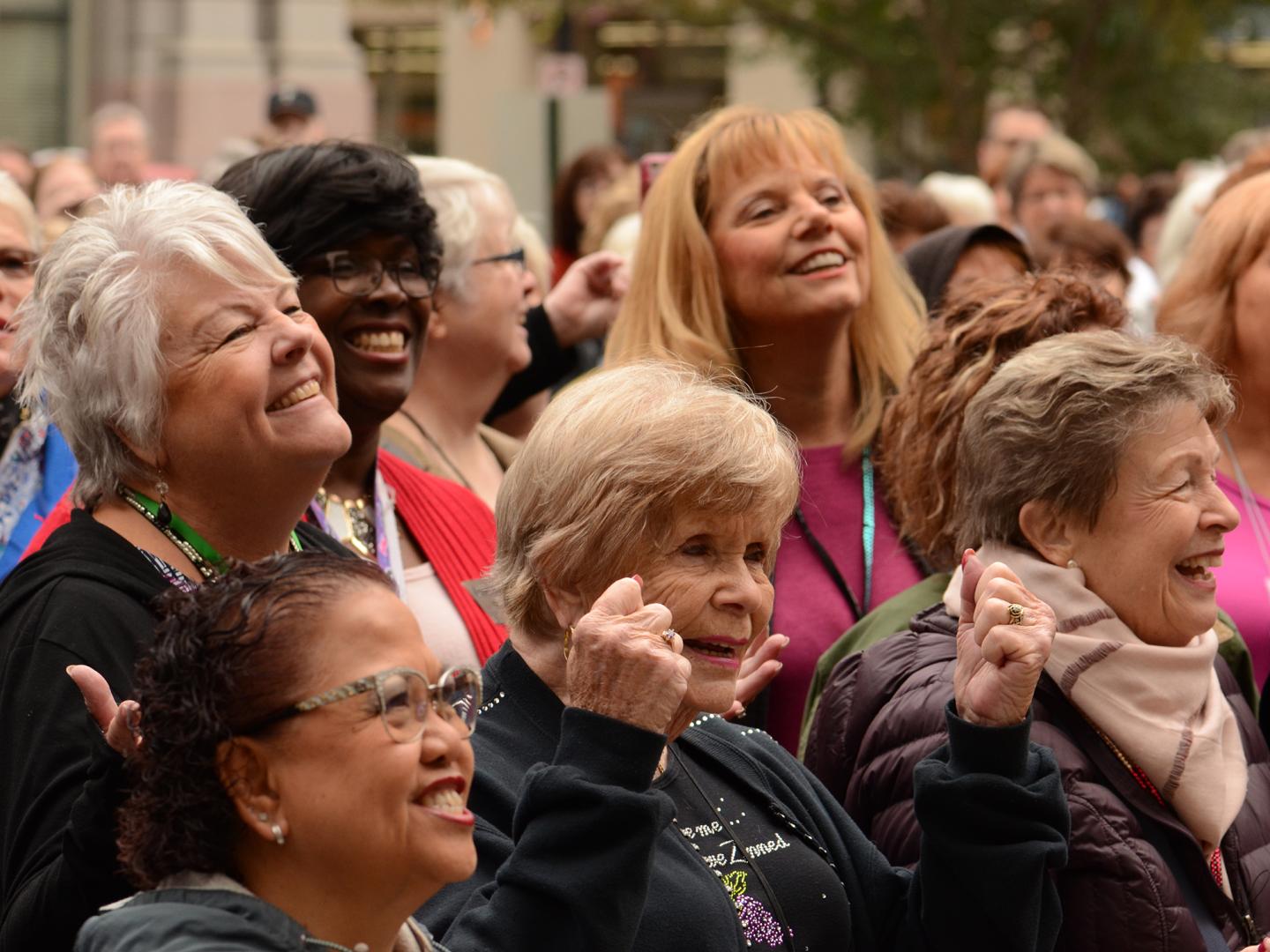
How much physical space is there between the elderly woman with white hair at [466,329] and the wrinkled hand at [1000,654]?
7.47 feet

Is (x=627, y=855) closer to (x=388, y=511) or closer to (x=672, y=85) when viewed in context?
(x=388, y=511)

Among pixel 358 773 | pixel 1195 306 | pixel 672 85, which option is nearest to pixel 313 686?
pixel 358 773

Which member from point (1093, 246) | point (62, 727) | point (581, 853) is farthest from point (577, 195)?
point (581, 853)

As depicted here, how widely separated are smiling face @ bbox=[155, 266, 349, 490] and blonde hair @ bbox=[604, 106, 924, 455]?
1427 millimetres

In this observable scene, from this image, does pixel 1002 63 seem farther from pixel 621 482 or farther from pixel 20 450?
pixel 621 482

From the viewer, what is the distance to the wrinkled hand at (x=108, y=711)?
103 inches

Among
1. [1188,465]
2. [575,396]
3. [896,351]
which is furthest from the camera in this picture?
[896,351]

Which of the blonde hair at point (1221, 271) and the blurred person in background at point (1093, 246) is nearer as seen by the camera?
the blonde hair at point (1221, 271)

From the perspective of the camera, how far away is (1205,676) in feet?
12.2

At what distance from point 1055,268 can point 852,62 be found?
1840cm

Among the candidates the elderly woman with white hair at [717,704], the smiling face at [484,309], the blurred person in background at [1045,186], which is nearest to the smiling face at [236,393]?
the elderly woman with white hair at [717,704]

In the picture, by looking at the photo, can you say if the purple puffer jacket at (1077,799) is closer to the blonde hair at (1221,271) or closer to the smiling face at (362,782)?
the smiling face at (362,782)

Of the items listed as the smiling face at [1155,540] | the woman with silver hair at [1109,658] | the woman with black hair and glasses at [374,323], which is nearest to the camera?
the woman with silver hair at [1109,658]

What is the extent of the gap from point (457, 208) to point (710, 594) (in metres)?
2.46
